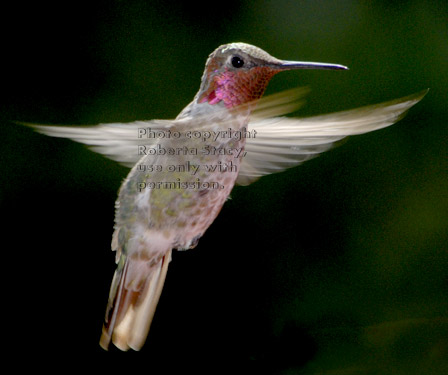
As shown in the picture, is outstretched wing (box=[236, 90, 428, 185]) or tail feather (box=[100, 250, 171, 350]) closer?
outstretched wing (box=[236, 90, 428, 185])

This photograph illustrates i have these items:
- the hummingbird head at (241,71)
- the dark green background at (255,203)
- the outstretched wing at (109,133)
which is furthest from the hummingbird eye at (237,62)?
the dark green background at (255,203)

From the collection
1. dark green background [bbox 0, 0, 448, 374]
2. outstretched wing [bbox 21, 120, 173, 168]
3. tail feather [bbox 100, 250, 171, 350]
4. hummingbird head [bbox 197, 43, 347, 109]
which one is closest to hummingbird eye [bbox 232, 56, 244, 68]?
hummingbird head [bbox 197, 43, 347, 109]

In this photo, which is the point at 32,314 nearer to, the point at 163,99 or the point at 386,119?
the point at 163,99

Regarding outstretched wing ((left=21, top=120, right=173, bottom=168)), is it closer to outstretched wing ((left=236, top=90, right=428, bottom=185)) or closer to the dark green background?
outstretched wing ((left=236, top=90, right=428, bottom=185))

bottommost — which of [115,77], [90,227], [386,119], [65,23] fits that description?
[90,227]

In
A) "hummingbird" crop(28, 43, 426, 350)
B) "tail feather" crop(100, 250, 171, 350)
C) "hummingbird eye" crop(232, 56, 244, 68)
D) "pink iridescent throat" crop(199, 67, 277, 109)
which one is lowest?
"tail feather" crop(100, 250, 171, 350)

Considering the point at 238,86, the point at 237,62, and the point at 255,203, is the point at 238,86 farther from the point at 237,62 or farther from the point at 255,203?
the point at 255,203

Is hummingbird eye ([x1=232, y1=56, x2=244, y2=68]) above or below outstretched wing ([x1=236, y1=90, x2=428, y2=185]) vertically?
above

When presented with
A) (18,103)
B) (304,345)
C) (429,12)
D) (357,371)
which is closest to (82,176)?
(18,103)
